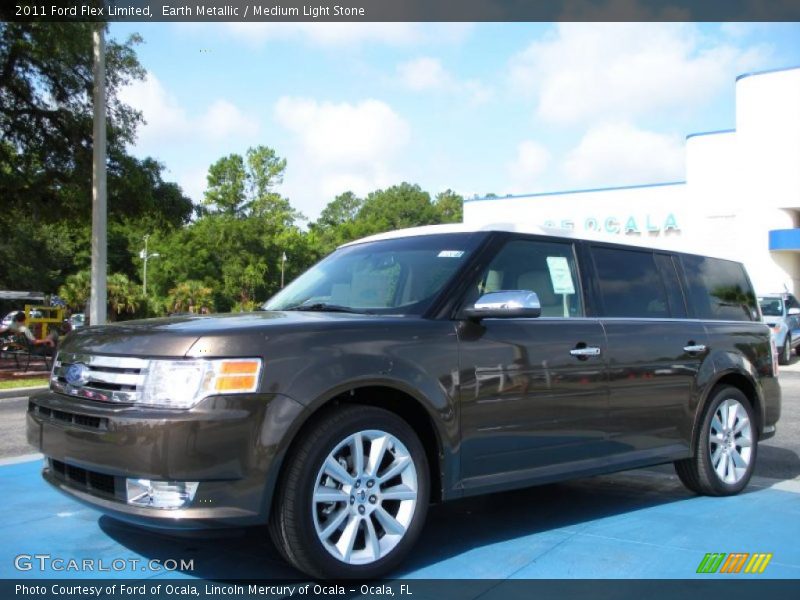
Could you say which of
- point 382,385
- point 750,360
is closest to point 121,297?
point 750,360

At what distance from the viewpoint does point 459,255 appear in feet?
15.1

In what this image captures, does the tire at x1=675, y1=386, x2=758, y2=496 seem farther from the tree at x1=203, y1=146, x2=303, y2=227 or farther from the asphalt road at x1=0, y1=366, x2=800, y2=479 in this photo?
the tree at x1=203, y1=146, x2=303, y2=227

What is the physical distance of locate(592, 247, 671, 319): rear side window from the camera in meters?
5.19

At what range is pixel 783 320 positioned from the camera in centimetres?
2141

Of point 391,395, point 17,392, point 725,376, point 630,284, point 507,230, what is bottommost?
point 17,392

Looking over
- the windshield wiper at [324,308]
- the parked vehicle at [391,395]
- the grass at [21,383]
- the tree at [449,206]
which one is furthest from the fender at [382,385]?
the tree at [449,206]

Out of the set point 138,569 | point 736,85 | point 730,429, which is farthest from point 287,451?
point 736,85

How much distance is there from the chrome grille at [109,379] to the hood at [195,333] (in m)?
0.04

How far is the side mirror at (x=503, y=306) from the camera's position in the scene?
418cm

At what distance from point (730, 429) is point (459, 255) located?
2.63 metres

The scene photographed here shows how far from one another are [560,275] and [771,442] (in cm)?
470

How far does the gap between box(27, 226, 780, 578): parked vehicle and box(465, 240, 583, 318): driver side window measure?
0.01 metres

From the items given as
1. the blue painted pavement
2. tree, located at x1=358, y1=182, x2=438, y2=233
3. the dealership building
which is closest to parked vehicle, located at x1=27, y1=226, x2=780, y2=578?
the blue painted pavement

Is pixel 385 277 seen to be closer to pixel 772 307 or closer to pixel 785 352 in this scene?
pixel 785 352
